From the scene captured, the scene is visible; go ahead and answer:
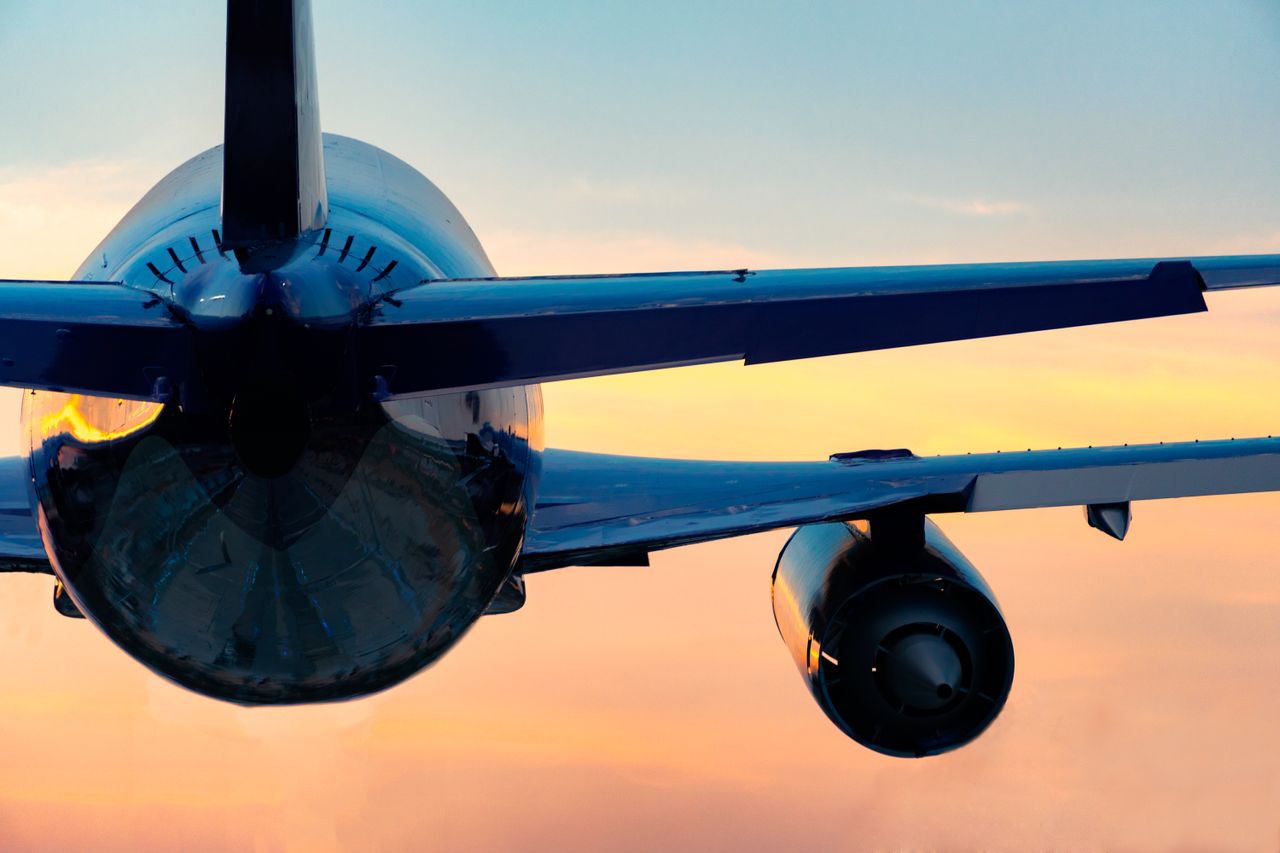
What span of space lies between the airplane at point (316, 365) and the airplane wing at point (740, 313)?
11 millimetres

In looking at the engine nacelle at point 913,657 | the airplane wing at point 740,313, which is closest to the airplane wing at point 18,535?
the airplane wing at point 740,313

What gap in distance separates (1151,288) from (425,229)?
4772 millimetres

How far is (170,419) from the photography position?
6.57 m

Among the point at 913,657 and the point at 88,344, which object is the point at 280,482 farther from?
the point at 913,657

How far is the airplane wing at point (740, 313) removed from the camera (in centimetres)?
621

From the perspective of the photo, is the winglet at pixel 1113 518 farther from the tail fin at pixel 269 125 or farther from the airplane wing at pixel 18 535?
the airplane wing at pixel 18 535

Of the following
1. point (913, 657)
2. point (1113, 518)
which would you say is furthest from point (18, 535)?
point (1113, 518)

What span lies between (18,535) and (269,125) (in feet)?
24.6

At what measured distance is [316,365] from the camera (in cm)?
641

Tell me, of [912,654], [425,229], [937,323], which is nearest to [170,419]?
[425,229]

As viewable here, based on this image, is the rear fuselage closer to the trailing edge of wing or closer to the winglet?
the trailing edge of wing

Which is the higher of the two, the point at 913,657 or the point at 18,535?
the point at 18,535

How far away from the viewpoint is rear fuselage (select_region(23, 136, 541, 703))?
643cm

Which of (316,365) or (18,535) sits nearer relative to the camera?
(316,365)
